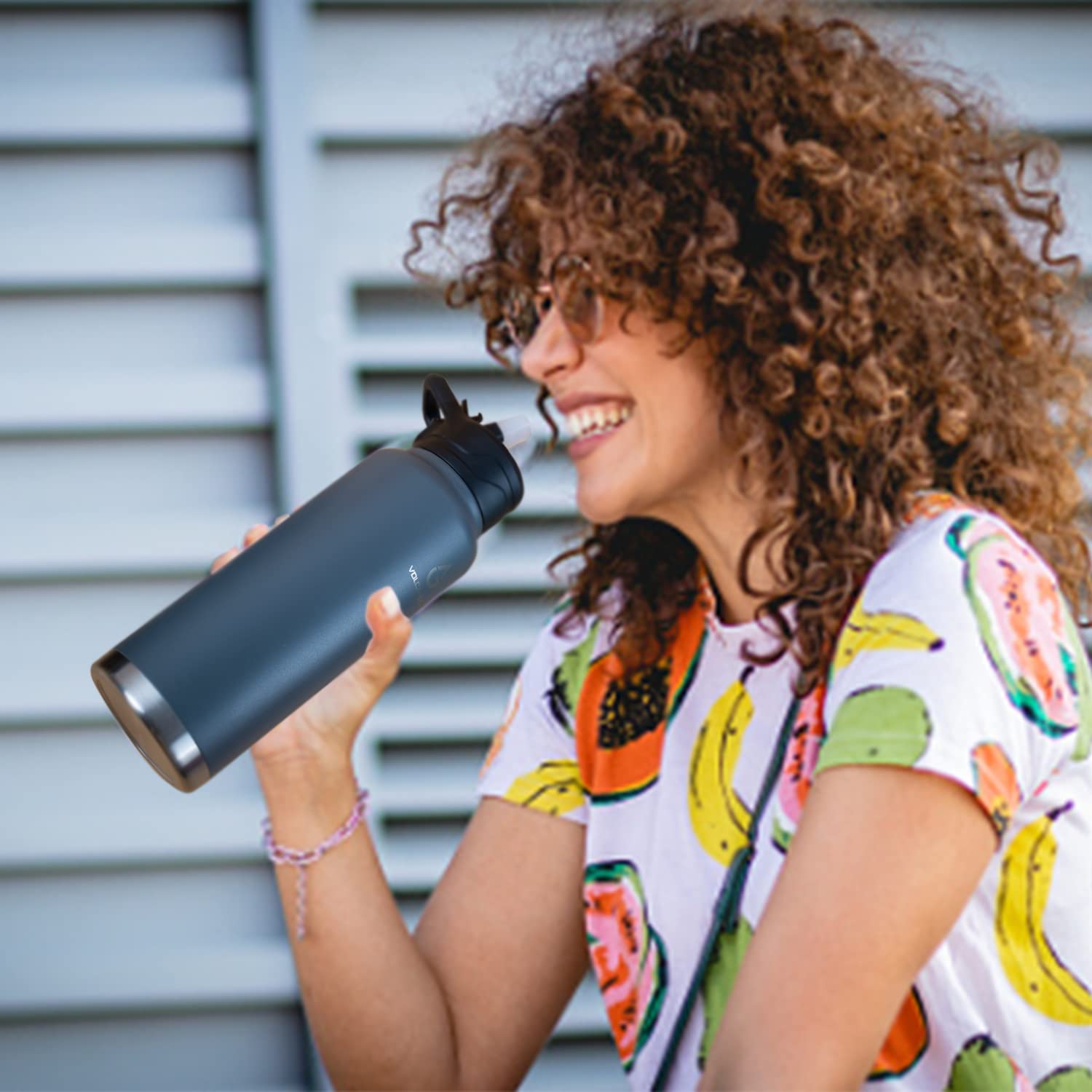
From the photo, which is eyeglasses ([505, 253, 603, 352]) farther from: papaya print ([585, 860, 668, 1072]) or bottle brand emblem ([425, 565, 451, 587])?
papaya print ([585, 860, 668, 1072])

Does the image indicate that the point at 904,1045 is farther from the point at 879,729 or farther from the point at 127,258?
the point at 127,258

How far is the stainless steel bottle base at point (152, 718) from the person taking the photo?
862 mm

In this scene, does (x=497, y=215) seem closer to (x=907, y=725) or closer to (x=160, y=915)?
(x=907, y=725)

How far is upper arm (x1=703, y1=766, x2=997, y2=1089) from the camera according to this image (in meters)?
0.97

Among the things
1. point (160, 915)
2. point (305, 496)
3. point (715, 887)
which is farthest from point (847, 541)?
point (160, 915)

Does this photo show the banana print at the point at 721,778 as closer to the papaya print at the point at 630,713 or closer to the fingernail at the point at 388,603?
the papaya print at the point at 630,713

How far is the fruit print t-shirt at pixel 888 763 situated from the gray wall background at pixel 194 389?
1.72ft

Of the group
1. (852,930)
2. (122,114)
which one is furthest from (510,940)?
(122,114)

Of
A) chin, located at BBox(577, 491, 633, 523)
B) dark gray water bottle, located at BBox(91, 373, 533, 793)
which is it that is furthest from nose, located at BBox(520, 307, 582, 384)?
dark gray water bottle, located at BBox(91, 373, 533, 793)

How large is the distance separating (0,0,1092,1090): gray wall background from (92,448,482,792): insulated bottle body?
85 cm

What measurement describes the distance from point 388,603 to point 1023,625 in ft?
1.69

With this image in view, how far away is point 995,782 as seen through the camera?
3.30 ft

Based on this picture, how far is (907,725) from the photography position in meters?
1.01

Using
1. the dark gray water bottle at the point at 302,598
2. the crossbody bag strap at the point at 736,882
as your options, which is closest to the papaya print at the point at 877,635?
the crossbody bag strap at the point at 736,882
